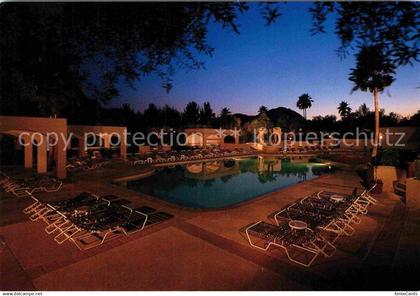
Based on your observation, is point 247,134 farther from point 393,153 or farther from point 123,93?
point 123,93

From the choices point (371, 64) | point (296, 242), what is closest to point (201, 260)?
point (296, 242)

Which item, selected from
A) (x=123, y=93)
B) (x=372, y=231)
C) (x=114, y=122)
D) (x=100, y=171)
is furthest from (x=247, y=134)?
(x=123, y=93)

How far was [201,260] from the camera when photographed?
4961 mm

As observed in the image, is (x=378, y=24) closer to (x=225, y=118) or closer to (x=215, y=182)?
A: (x=215, y=182)

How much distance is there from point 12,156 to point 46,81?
2049cm

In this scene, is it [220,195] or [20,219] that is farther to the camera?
[220,195]

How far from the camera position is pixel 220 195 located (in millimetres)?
13195

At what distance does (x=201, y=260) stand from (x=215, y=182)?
11.1 m

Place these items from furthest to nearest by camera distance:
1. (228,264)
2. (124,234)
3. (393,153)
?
(393,153) < (124,234) < (228,264)

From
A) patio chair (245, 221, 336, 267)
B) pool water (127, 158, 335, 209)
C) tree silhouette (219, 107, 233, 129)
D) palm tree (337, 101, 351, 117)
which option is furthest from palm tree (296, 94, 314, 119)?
patio chair (245, 221, 336, 267)

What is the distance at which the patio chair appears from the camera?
17.0 ft

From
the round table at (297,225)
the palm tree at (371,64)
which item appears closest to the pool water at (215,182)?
the round table at (297,225)

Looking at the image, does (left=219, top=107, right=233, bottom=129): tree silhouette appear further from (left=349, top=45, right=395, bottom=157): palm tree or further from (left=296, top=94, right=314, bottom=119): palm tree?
(left=349, top=45, right=395, bottom=157): palm tree

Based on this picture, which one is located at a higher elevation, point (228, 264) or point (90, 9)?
point (90, 9)
